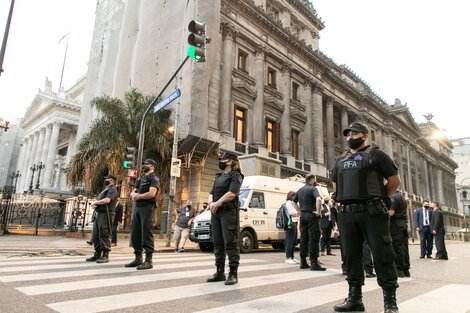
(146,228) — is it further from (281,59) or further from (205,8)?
(281,59)

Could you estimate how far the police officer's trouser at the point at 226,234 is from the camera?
198 inches

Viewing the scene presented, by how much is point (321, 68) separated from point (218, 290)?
111 feet

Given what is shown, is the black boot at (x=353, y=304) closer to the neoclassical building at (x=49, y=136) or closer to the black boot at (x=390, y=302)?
the black boot at (x=390, y=302)

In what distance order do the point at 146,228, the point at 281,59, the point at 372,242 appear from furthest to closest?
the point at 281,59
the point at 146,228
the point at 372,242

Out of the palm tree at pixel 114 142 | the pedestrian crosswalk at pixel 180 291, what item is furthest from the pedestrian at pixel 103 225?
the palm tree at pixel 114 142

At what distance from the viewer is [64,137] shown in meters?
54.3

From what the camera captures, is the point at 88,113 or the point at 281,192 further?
the point at 88,113

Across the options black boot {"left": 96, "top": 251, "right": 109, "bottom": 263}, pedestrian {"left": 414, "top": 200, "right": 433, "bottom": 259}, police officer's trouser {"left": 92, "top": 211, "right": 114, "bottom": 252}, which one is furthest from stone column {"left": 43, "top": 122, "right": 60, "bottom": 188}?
pedestrian {"left": 414, "top": 200, "right": 433, "bottom": 259}

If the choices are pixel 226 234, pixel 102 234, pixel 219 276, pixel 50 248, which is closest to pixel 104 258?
pixel 102 234

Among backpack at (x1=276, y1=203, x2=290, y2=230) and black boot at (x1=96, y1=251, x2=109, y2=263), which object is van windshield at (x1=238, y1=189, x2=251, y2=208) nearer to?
backpack at (x1=276, y1=203, x2=290, y2=230)

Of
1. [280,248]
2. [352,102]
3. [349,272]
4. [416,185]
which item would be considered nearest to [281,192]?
[280,248]

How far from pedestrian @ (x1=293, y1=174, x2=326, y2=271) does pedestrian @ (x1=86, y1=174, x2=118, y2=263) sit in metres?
3.95

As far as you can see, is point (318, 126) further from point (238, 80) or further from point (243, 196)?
point (243, 196)

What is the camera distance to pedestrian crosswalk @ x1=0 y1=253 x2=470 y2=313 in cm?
357
